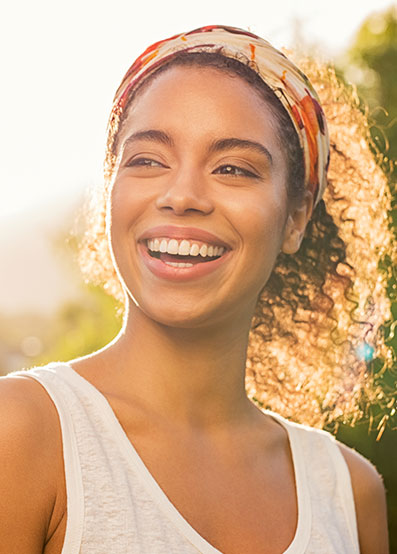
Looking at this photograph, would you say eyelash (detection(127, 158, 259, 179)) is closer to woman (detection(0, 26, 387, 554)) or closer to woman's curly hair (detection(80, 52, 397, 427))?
woman (detection(0, 26, 387, 554))

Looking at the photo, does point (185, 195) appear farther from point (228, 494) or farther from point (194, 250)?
point (228, 494)

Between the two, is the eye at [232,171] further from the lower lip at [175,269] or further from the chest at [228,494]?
the chest at [228,494]

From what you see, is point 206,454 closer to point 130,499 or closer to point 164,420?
point 164,420

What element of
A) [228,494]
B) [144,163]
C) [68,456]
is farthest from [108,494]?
[144,163]

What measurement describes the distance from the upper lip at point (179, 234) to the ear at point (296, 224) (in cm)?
51

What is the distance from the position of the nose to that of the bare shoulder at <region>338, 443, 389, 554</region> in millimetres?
1171

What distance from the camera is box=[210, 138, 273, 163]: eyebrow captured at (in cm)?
261

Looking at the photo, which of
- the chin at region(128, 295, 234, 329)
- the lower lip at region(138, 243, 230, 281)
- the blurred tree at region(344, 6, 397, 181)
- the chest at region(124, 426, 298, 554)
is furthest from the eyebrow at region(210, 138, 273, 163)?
the blurred tree at region(344, 6, 397, 181)

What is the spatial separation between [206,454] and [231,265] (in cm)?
59

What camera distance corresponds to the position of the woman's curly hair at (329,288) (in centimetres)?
366

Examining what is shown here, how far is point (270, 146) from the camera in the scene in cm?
276

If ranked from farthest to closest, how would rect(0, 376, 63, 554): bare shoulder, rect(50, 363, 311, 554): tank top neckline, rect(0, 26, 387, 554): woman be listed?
1. rect(50, 363, 311, 554): tank top neckline
2. rect(0, 26, 387, 554): woman
3. rect(0, 376, 63, 554): bare shoulder

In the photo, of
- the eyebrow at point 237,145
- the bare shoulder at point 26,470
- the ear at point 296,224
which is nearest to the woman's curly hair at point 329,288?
the ear at point 296,224

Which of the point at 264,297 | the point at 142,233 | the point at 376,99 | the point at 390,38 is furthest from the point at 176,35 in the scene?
the point at 390,38
